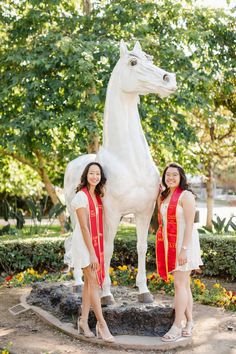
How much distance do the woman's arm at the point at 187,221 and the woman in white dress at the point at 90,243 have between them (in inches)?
31.2

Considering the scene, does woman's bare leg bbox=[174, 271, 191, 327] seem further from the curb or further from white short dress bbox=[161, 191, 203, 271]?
the curb

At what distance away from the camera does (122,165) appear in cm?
496

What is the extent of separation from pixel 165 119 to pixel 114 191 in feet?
15.7

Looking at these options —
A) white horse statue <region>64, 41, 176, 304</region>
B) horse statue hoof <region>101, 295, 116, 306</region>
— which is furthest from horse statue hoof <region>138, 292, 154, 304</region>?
horse statue hoof <region>101, 295, 116, 306</region>

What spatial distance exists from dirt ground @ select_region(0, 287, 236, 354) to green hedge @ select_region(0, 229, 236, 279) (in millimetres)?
2274

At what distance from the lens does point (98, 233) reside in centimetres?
473

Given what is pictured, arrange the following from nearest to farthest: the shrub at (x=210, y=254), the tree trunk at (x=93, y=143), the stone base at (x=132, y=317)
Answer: the stone base at (x=132, y=317)
the shrub at (x=210, y=254)
the tree trunk at (x=93, y=143)

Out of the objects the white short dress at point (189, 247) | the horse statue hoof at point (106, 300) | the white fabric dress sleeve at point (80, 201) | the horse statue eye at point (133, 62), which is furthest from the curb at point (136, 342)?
the horse statue eye at point (133, 62)

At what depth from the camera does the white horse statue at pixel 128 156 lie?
4.87 metres

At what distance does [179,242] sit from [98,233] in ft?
2.58

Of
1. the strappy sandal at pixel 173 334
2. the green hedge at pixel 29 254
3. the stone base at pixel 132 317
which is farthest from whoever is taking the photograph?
the green hedge at pixel 29 254

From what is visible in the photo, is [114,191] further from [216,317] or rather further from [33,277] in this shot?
[33,277]

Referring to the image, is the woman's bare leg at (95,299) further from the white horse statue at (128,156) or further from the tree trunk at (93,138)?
the tree trunk at (93,138)

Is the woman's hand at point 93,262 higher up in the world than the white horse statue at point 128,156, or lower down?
lower down
